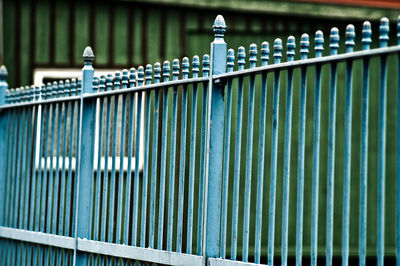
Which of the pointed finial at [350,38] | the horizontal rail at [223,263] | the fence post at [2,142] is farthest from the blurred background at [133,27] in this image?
the pointed finial at [350,38]

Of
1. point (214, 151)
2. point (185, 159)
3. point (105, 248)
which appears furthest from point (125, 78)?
point (214, 151)

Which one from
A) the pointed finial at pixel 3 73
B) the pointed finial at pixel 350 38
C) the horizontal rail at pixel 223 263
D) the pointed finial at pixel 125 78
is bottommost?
the horizontal rail at pixel 223 263

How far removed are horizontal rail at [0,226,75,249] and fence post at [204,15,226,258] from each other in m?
1.95

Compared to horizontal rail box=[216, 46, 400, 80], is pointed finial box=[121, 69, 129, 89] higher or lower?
higher

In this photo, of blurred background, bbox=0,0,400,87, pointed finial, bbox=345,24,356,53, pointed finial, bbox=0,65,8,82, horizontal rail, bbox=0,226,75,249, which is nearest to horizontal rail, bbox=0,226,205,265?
horizontal rail, bbox=0,226,75,249

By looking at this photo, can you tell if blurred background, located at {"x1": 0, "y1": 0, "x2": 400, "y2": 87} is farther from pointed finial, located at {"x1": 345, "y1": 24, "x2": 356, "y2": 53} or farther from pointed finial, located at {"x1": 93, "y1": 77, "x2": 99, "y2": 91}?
pointed finial, located at {"x1": 345, "y1": 24, "x2": 356, "y2": 53}

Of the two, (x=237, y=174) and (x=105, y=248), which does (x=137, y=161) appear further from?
(x=237, y=174)

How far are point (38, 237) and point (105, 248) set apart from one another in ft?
4.25

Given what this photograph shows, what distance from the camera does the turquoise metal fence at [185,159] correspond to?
4.45m

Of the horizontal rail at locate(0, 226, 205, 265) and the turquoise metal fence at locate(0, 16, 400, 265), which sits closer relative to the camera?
the turquoise metal fence at locate(0, 16, 400, 265)

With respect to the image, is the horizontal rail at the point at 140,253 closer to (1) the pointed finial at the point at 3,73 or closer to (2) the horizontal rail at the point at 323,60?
(2) the horizontal rail at the point at 323,60

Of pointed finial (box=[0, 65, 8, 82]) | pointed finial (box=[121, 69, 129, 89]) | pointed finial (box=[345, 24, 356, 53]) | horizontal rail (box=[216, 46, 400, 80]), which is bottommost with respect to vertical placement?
horizontal rail (box=[216, 46, 400, 80])

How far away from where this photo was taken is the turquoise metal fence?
4449 millimetres

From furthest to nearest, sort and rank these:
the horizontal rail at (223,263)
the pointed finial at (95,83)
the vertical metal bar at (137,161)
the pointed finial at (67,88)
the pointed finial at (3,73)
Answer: the pointed finial at (3,73) → the pointed finial at (67,88) → the pointed finial at (95,83) → the vertical metal bar at (137,161) → the horizontal rail at (223,263)
